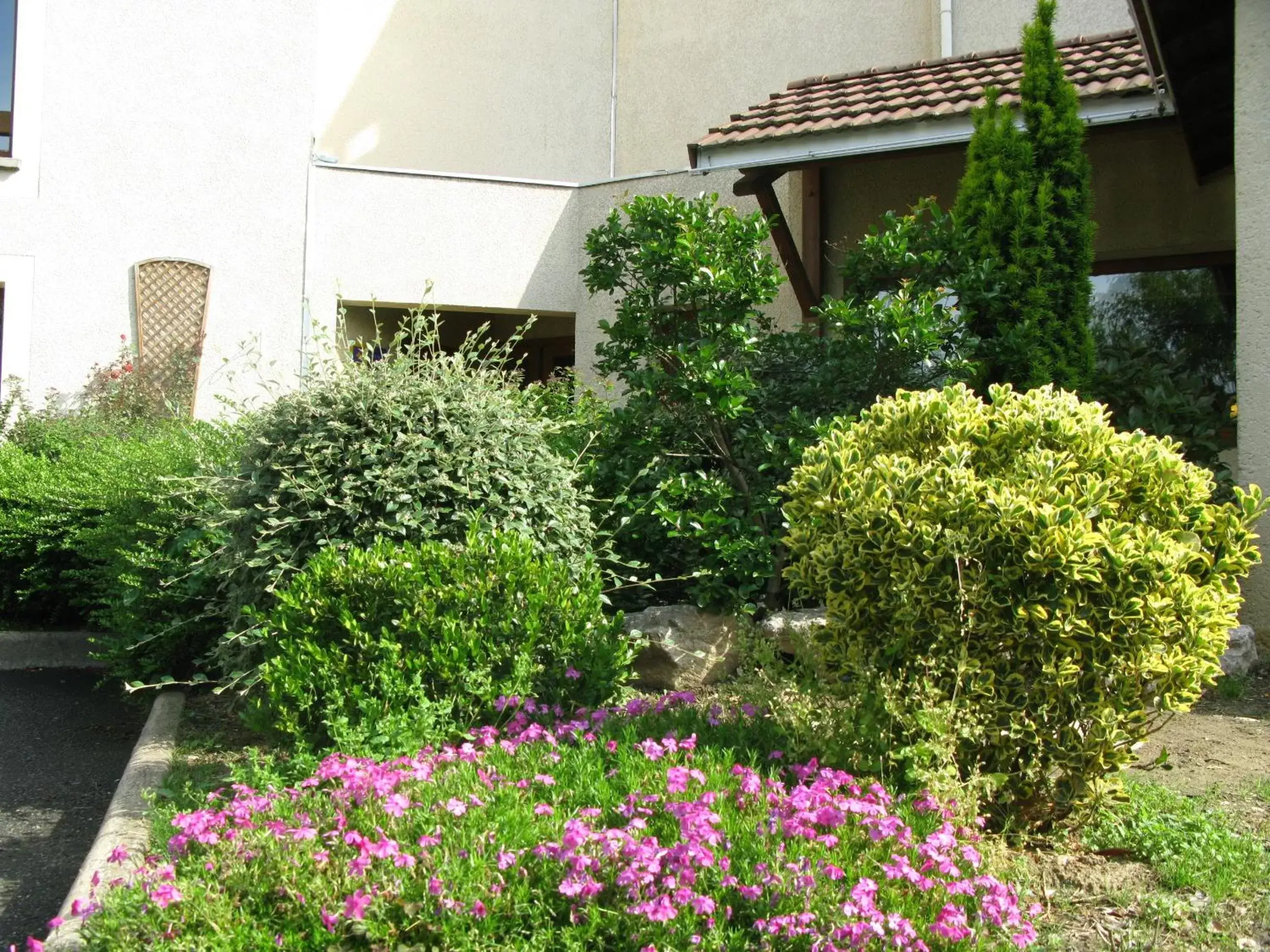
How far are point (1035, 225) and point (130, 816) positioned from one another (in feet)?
18.5

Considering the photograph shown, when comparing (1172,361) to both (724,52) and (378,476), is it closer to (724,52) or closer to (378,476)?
(378,476)

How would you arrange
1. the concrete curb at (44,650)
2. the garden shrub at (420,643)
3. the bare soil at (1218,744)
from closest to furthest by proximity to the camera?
Result: the garden shrub at (420,643)
the bare soil at (1218,744)
the concrete curb at (44,650)

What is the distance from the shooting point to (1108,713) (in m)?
3.57

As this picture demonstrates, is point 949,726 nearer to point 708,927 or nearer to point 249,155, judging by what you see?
point 708,927

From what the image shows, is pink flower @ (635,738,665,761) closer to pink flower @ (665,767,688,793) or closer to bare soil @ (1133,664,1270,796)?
→ pink flower @ (665,767,688,793)

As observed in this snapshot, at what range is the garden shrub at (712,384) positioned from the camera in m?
5.73

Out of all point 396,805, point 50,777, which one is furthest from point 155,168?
point 396,805

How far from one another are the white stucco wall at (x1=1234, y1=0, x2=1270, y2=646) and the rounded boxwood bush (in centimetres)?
261

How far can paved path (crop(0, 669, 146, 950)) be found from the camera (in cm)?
381

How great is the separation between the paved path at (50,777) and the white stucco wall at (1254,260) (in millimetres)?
5895

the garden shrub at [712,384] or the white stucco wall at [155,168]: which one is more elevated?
the white stucco wall at [155,168]

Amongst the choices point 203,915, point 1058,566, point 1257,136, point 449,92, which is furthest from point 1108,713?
point 449,92

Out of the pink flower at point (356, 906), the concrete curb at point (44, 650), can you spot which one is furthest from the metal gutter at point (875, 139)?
the pink flower at point (356, 906)

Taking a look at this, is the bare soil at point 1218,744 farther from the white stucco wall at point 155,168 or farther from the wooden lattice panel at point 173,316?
the wooden lattice panel at point 173,316
